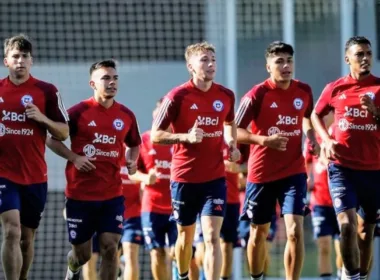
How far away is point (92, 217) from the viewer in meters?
12.6

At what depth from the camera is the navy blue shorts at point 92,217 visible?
1247 centimetres

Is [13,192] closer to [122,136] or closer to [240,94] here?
[122,136]

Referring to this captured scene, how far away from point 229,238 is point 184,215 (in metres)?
2.47

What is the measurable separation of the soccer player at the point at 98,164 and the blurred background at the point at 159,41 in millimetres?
7553

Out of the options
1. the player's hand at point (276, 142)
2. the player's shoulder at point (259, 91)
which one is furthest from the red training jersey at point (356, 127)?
the player's shoulder at point (259, 91)

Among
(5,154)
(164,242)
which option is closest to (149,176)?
(164,242)

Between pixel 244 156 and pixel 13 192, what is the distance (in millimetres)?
3764

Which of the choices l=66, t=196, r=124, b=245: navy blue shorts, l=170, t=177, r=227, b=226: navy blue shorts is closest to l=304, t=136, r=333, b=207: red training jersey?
l=170, t=177, r=227, b=226: navy blue shorts

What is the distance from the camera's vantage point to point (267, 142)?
41.1 feet

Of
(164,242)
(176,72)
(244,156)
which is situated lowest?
(164,242)

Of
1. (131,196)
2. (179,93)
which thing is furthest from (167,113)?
(131,196)

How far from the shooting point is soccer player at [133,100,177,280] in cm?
1515

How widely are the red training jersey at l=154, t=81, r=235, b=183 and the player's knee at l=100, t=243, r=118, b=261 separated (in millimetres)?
1103

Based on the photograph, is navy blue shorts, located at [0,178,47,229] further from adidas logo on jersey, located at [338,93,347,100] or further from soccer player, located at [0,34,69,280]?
adidas logo on jersey, located at [338,93,347,100]
